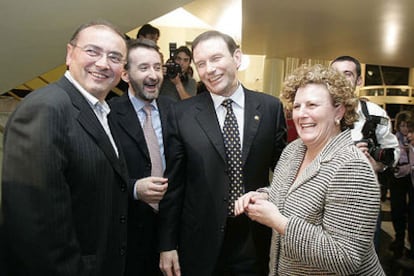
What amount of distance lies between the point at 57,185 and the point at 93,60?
50 centimetres

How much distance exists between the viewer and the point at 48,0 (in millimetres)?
2854

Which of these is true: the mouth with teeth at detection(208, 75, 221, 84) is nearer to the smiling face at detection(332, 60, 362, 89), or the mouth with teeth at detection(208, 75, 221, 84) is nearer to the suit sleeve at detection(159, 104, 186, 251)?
the suit sleeve at detection(159, 104, 186, 251)

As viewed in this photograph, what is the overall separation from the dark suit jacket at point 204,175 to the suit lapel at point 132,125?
0.17 meters

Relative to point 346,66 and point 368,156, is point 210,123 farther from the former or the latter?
point 346,66

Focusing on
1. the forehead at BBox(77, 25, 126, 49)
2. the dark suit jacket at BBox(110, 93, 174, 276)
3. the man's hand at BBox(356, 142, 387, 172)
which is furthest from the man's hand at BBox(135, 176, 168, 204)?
the man's hand at BBox(356, 142, 387, 172)

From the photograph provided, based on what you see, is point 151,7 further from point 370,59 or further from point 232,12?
point 370,59

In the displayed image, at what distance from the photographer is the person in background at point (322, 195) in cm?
112

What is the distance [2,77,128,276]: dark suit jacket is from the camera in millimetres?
1076

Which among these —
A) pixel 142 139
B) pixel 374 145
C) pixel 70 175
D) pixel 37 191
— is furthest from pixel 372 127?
pixel 37 191

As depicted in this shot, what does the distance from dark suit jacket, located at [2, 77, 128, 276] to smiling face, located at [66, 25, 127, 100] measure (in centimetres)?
8

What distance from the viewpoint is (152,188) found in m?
1.62

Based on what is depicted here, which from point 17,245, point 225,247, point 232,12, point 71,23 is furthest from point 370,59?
point 17,245

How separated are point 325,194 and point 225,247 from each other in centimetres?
66

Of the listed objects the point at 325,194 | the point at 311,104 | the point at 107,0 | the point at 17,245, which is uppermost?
the point at 107,0
